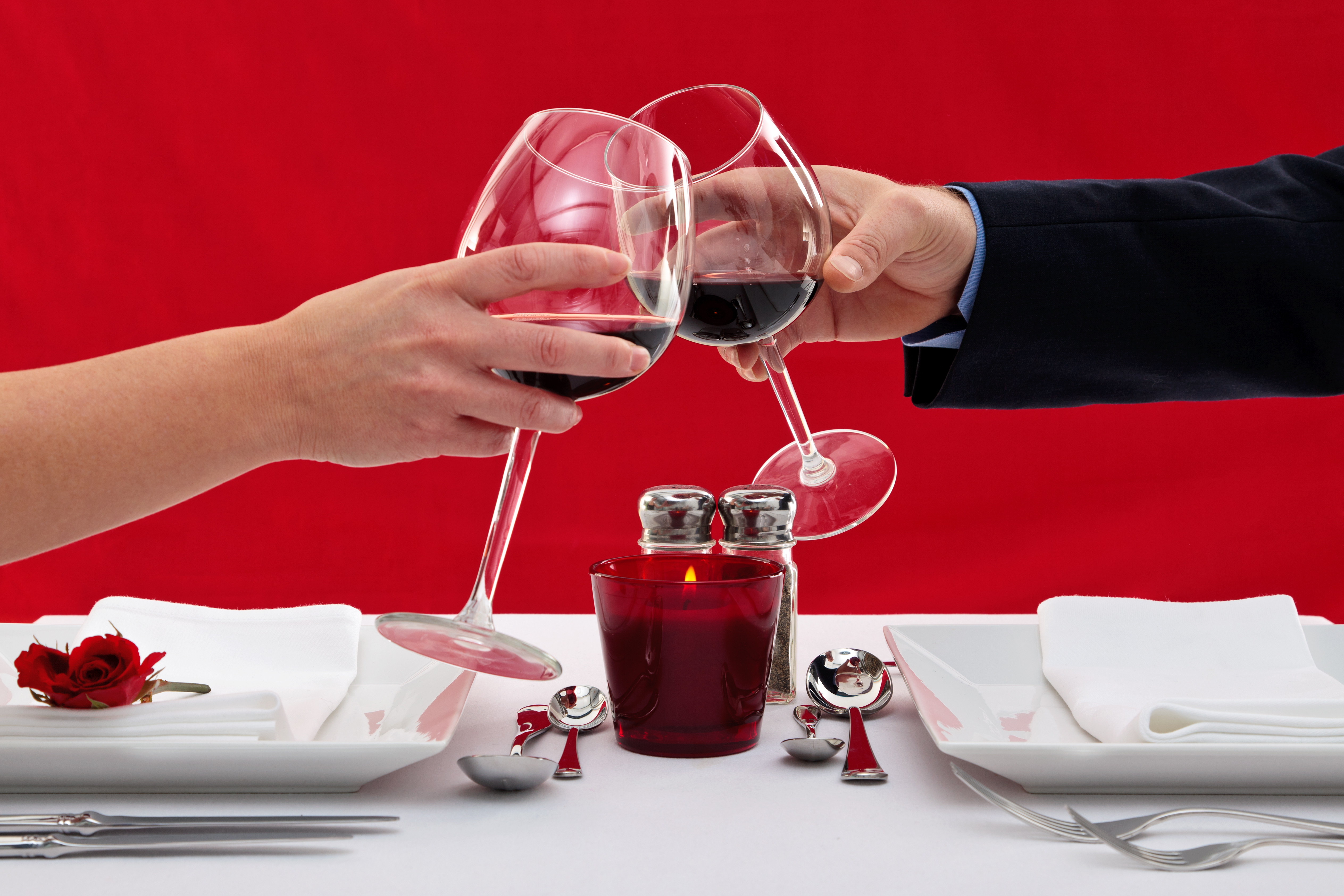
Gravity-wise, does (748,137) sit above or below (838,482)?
above

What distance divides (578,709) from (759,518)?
205mm

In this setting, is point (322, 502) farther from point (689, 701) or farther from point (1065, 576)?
point (689, 701)

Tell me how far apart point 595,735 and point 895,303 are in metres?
0.70

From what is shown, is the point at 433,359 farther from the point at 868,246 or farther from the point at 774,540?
the point at 868,246

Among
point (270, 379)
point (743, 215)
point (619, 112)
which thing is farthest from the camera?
point (619, 112)

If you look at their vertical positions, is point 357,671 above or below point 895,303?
below

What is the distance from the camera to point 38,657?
26.7 inches

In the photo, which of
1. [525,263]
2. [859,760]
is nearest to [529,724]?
[859,760]

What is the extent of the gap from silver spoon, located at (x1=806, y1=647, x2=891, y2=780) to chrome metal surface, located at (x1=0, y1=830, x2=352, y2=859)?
39cm

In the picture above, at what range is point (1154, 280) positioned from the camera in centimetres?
116

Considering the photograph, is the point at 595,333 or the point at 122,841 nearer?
the point at 122,841

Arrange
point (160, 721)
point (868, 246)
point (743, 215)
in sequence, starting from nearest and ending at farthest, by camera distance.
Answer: point (160, 721)
point (743, 215)
point (868, 246)

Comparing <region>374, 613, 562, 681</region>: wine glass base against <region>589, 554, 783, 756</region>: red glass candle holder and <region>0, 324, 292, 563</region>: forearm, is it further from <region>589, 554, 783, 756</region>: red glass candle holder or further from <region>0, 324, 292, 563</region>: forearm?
<region>0, 324, 292, 563</region>: forearm

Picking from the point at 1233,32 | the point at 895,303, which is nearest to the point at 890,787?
the point at 895,303
